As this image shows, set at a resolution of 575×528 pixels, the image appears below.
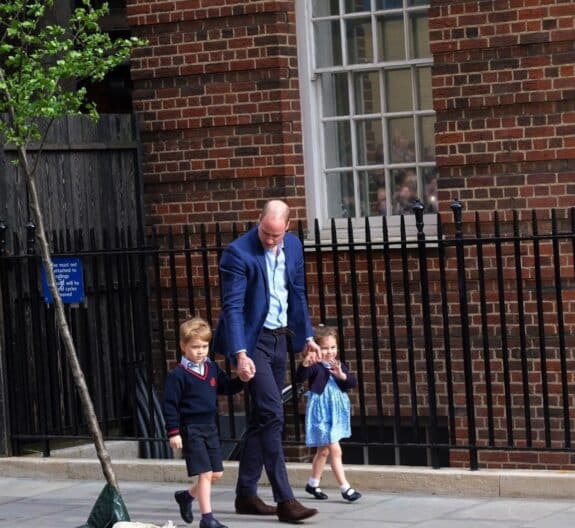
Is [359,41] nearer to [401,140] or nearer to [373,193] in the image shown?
[401,140]

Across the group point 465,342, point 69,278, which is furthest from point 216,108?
point 465,342

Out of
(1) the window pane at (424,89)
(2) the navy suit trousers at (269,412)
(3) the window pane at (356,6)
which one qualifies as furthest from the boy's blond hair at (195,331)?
(3) the window pane at (356,6)

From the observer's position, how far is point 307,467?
10.2 m

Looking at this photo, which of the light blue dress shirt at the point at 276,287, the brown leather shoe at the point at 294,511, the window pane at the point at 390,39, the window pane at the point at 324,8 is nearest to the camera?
the brown leather shoe at the point at 294,511

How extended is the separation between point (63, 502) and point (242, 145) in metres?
3.81

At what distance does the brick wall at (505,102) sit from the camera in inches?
454

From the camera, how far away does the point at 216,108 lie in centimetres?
1301

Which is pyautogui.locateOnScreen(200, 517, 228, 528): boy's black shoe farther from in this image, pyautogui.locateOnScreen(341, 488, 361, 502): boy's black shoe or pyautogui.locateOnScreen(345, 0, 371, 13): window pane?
pyautogui.locateOnScreen(345, 0, 371, 13): window pane

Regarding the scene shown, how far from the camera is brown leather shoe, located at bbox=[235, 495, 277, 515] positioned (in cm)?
926

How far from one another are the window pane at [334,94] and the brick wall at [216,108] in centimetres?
24

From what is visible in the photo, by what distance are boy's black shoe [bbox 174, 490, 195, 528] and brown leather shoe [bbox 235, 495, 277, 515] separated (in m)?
0.32

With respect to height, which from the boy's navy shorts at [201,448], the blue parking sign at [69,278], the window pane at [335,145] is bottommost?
the boy's navy shorts at [201,448]

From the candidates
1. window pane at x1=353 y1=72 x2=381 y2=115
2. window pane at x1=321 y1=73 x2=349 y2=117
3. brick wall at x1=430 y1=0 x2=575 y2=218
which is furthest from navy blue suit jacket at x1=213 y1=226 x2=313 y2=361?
window pane at x1=321 y1=73 x2=349 y2=117

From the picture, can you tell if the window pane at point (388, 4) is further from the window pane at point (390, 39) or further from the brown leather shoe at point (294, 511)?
the brown leather shoe at point (294, 511)
